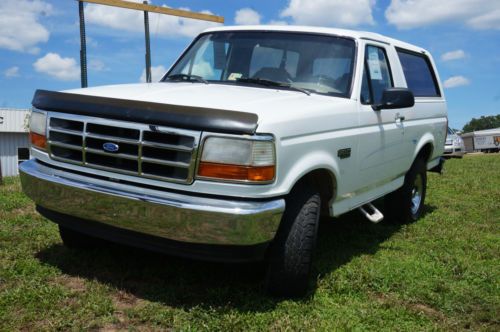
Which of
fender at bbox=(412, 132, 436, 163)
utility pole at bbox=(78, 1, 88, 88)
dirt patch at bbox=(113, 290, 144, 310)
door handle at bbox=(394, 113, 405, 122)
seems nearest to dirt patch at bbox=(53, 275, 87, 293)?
dirt patch at bbox=(113, 290, 144, 310)

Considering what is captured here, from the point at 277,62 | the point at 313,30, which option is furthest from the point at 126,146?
the point at 313,30

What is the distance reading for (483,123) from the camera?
303 feet

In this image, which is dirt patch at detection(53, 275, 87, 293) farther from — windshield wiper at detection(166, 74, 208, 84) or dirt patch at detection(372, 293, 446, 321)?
dirt patch at detection(372, 293, 446, 321)

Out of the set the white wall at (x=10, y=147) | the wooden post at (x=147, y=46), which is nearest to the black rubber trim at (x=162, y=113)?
the wooden post at (x=147, y=46)

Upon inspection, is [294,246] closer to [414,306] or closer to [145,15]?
[414,306]

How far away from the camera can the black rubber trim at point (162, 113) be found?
3078 mm

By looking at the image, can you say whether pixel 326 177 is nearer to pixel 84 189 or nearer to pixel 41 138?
pixel 84 189

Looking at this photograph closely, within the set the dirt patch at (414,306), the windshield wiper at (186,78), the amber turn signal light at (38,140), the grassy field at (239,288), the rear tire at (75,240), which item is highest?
the windshield wiper at (186,78)

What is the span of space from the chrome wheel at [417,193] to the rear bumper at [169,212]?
137 inches

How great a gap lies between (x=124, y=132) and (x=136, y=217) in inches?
20.7

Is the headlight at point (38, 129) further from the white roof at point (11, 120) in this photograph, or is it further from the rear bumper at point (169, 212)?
the white roof at point (11, 120)

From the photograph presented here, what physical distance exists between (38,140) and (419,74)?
4.37m

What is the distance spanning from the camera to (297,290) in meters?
3.61

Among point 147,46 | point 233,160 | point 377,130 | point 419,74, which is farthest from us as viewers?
point 147,46
